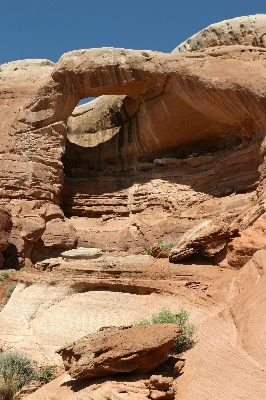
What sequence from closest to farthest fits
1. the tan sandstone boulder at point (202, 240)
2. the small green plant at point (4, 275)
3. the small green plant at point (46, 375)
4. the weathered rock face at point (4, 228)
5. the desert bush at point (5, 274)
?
1. the small green plant at point (46, 375)
2. the tan sandstone boulder at point (202, 240)
3. the small green plant at point (4, 275)
4. the desert bush at point (5, 274)
5. the weathered rock face at point (4, 228)

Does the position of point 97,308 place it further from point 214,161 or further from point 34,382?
point 214,161

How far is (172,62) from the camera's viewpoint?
15.8 m

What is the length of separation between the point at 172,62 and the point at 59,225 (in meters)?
6.64

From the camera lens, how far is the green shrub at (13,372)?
5.75 m

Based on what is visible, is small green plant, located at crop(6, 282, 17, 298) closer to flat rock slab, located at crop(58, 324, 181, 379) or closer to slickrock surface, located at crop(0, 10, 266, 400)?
slickrock surface, located at crop(0, 10, 266, 400)

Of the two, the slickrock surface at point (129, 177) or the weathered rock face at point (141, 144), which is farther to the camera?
the weathered rock face at point (141, 144)

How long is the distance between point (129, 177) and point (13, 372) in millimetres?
12817

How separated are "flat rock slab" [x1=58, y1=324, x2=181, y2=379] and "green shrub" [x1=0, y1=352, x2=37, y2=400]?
1.00 metres

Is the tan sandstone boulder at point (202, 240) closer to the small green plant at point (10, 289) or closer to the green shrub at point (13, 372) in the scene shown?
the green shrub at point (13, 372)

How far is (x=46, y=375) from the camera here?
250 inches

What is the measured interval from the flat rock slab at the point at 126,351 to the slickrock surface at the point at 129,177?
2.16 meters

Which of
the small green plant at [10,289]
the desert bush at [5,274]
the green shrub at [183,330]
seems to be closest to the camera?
the green shrub at [183,330]

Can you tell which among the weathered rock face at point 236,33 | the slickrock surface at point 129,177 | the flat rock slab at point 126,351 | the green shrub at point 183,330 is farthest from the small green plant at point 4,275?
the weathered rock face at point 236,33

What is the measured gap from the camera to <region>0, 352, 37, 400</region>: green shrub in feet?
18.9
